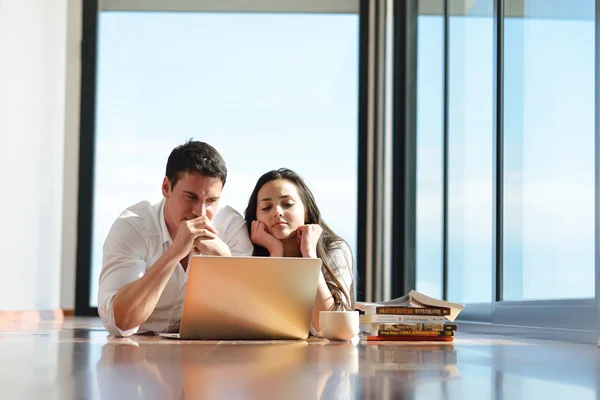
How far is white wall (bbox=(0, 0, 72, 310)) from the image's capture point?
4.43 m

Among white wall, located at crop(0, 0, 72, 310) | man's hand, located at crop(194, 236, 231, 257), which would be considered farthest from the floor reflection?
white wall, located at crop(0, 0, 72, 310)

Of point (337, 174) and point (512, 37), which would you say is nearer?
point (512, 37)

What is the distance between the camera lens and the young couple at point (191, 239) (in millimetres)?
2480

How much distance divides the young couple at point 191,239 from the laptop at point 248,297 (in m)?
0.21

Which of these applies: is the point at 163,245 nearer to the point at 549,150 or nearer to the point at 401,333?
the point at 401,333

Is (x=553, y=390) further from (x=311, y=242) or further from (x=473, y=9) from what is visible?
(x=473, y=9)

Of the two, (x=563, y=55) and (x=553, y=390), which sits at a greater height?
(x=563, y=55)

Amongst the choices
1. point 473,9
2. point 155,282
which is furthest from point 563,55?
point 155,282

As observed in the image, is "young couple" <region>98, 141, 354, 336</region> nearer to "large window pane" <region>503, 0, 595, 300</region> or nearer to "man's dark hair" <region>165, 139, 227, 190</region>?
"man's dark hair" <region>165, 139, 227, 190</region>

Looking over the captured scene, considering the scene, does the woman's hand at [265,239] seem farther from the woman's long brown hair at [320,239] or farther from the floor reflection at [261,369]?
the floor reflection at [261,369]

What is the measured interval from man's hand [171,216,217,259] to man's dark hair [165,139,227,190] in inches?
7.7

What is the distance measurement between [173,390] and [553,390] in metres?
0.49

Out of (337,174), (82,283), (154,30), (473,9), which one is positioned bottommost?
(82,283)

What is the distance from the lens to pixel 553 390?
3.89ft
